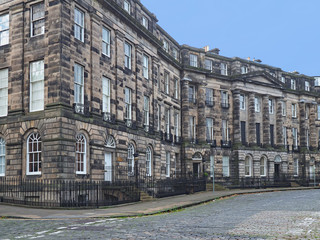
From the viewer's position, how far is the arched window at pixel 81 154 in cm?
2338

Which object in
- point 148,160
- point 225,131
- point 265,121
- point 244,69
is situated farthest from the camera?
point 265,121

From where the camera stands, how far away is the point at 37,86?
23.2m

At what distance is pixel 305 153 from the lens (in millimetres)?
56125

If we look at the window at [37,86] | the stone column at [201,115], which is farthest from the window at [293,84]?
the window at [37,86]

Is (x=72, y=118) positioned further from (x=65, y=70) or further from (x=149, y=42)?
(x=149, y=42)

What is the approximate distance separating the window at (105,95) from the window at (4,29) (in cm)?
625

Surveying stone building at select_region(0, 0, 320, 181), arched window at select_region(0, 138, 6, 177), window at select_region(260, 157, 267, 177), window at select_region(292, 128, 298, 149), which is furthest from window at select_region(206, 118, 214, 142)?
arched window at select_region(0, 138, 6, 177)

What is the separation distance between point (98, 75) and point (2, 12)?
670cm

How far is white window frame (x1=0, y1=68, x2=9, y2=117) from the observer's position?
24234mm

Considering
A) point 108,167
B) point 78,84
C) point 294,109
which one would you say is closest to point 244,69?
point 294,109

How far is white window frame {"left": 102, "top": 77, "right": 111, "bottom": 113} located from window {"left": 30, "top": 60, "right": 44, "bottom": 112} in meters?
4.55

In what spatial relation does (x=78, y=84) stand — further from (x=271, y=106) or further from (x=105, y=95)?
(x=271, y=106)

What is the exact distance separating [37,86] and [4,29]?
14.9ft

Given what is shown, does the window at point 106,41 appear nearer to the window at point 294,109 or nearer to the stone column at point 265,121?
the stone column at point 265,121
